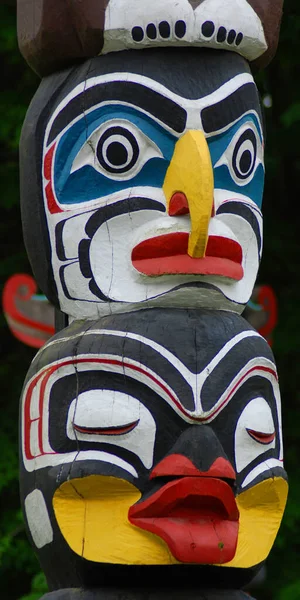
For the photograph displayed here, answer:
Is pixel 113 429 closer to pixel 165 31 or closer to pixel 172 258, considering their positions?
pixel 172 258

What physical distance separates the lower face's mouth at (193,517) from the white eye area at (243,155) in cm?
126

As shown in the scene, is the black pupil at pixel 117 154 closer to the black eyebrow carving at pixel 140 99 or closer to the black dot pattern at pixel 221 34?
the black eyebrow carving at pixel 140 99

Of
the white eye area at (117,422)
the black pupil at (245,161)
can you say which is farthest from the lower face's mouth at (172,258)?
the white eye area at (117,422)

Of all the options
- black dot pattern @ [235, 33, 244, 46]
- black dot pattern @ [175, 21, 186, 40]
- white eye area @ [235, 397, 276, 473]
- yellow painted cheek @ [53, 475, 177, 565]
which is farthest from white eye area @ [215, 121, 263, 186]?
yellow painted cheek @ [53, 475, 177, 565]

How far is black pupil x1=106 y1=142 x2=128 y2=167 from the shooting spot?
5.27 m

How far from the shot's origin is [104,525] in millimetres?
4969

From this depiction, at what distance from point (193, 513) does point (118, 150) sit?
4.62ft

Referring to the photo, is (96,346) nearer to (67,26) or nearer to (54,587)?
(54,587)

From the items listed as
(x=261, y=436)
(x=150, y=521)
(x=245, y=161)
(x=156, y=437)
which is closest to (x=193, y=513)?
(x=150, y=521)

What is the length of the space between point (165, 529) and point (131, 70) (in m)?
1.75

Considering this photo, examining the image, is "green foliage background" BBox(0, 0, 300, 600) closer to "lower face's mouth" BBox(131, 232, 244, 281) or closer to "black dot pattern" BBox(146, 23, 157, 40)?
"black dot pattern" BBox(146, 23, 157, 40)

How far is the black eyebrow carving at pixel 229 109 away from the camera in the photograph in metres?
5.29

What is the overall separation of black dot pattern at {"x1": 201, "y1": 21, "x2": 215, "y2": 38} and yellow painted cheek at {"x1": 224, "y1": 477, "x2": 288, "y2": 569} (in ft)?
5.65

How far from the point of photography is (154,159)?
207 inches
